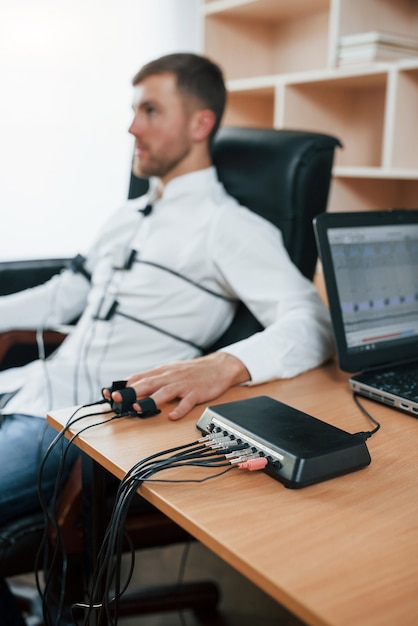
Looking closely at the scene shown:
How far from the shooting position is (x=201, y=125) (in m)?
1.53

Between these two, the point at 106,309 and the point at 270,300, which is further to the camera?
the point at 106,309

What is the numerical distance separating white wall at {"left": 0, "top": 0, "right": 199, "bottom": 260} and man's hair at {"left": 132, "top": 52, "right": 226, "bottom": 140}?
0.84 meters

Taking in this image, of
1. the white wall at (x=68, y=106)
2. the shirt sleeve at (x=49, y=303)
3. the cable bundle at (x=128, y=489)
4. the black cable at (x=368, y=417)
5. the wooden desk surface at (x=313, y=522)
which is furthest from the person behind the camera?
the white wall at (x=68, y=106)

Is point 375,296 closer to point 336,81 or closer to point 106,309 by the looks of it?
point 106,309

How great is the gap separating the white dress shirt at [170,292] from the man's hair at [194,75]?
0.60 feet

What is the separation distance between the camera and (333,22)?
1.81 m

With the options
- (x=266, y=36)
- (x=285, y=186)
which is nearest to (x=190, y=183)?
(x=285, y=186)

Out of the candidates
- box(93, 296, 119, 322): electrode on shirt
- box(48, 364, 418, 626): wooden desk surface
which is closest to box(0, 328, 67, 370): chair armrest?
box(93, 296, 119, 322): electrode on shirt

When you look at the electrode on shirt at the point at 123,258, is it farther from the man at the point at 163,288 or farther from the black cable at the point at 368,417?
the black cable at the point at 368,417

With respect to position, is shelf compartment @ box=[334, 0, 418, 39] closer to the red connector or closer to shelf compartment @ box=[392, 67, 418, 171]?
shelf compartment @ box=[392, 67, 418, 171]

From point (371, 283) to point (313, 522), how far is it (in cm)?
52

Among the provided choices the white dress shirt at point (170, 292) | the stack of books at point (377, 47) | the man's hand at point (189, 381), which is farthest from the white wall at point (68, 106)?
the man's hand at point (189, 381)

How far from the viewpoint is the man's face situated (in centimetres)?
150

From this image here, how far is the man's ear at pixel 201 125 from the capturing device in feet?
4.99
